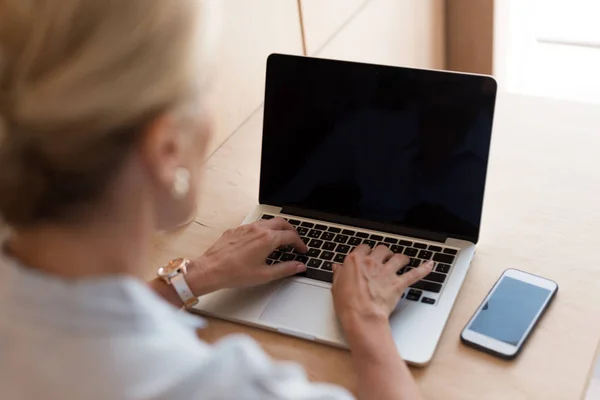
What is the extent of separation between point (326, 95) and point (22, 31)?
55 centimetres

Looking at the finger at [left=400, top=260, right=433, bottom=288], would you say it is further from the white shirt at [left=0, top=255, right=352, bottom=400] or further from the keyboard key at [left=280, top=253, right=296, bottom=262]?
the white shirt at [left=0, top=255, right=352, bottom=400]

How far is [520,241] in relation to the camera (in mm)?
1018

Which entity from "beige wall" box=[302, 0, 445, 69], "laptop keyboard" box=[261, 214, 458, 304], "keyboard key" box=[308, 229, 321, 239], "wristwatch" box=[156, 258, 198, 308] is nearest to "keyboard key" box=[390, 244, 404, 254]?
"laptop keyboard" box=[261, 214, 458, 304]

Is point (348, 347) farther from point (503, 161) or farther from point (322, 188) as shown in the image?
point (503, 161)

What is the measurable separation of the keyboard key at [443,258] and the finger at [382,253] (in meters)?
0.06

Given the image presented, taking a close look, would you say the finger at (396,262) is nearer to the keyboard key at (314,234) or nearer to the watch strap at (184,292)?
the keyboard key at (314,234)

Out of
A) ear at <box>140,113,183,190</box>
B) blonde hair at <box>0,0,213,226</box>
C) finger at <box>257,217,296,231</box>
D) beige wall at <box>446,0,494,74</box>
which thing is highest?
blonde hair at <box>0,0,213,226</box>

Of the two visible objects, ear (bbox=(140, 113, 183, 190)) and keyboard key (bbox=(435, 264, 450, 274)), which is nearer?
ear (bbox=(140, 113, 183, 190))

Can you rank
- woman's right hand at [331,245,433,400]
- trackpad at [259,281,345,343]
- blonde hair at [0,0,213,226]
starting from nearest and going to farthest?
blonde hair at [0,0,213,226], woman's right hand at [331,245,433,400], trackpad at [259,281,345,343]

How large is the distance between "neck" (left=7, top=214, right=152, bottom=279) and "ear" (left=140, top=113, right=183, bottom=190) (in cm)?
5

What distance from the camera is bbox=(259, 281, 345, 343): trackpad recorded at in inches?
35.5

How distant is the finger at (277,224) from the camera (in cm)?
102

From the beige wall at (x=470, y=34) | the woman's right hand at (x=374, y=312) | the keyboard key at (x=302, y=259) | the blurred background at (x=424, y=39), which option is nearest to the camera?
the woman's right hand at (x=374, y=312)

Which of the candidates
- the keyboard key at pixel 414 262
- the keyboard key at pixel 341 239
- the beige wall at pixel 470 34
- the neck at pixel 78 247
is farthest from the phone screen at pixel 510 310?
the beige wall at pixel 470 34
